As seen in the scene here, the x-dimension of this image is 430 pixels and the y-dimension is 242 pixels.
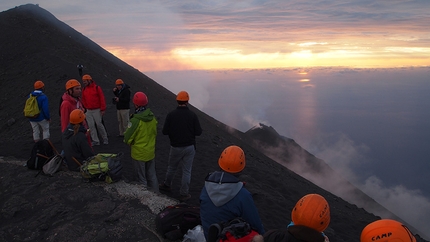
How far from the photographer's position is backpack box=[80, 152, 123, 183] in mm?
7375

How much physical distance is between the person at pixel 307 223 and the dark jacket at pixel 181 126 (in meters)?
4.55

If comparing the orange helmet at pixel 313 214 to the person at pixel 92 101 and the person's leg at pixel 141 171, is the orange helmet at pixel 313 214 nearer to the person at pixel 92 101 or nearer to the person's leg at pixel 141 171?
the person's leg at pixel 141 171

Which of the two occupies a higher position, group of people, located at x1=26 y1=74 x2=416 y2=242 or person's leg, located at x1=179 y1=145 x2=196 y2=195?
group of people, located at x1=26 y1=74 x2=416 y2=242

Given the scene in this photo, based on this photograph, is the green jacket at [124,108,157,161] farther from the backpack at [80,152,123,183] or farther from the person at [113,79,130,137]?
the person at [113,79,130,137]

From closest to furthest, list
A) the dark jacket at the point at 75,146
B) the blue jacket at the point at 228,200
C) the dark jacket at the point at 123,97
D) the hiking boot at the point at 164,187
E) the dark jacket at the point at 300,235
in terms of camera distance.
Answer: the dark jacket at the point at 300,235
the blue jacket at the point at 228,200
the dark jacket at the point at 75,146
the hiking boot at the point at 164,187
the dark jacket at the point at 123,97

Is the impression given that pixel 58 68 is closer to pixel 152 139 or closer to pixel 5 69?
pixel 5 69

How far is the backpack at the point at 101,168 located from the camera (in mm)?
7375

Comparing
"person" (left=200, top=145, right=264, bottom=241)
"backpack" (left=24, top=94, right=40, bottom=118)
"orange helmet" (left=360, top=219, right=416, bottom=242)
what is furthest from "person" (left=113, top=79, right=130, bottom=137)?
"orange helmet" (left=360, top=219, right=416, bottom=242)

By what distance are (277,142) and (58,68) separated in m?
34.4

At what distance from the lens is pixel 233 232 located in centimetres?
386

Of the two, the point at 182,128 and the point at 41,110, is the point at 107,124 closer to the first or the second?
the point at 41,110

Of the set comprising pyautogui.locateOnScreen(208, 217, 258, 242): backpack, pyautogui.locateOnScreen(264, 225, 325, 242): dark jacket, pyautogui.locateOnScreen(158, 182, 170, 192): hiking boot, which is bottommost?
pyautogui.locateOnScreen(158, 182, 170, 192): hiking boot

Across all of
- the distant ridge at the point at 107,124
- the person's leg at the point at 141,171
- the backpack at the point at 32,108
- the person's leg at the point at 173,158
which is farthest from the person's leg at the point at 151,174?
the backpack at the point at 32,108

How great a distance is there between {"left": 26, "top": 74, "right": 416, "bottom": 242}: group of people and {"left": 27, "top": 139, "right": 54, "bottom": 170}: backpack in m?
0.52
